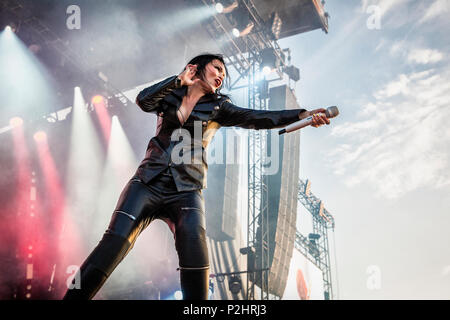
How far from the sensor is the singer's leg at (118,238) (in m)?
1.47

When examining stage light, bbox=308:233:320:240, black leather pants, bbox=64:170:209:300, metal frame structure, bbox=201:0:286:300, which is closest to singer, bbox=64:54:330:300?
black leather pants, bbox=64:170:209:300

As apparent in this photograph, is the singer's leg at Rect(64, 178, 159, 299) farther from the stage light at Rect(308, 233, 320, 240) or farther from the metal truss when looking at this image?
the stage light at Rect(308, 233, 320, 240)

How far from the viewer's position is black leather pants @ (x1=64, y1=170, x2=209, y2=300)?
150 cm

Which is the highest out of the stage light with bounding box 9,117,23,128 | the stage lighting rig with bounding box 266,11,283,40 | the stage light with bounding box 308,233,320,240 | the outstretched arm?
the stage lighting rig with bounding box 266,11,283,40

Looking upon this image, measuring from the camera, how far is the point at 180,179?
5.74 feet

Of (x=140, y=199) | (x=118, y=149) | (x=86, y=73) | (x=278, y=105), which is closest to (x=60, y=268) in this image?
(x=118, y=149)

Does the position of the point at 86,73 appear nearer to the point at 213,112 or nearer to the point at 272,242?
the point at 272,242

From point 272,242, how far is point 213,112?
8.48 m

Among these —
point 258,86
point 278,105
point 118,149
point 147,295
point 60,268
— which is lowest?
point 147,295

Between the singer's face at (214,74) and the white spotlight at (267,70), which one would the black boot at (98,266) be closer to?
the singer's face at (214,74)

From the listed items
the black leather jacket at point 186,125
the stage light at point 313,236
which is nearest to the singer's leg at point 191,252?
the black leather jacket at point 186,125

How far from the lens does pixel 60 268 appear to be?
360 inches

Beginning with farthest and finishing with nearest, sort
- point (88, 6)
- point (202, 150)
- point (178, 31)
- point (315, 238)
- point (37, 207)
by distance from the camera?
point (315, 238), point (178, 31), point (37, 207), point (88, 6), point (202, 150)

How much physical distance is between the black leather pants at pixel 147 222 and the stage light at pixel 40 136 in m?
9.61
